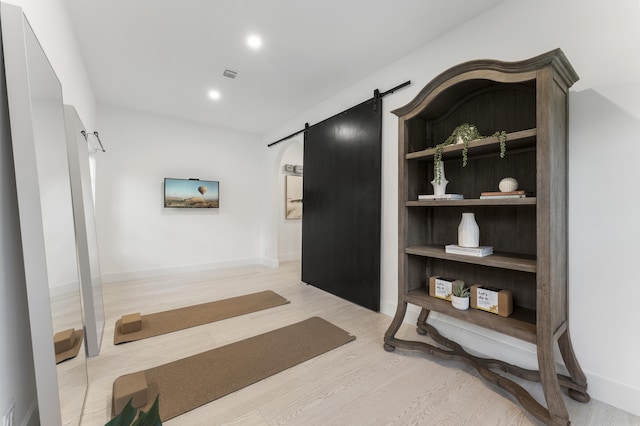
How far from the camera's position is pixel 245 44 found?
2.50 m

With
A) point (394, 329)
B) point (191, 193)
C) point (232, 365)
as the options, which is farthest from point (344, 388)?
point (191, 193)

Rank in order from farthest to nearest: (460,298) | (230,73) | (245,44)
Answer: (230,73) < (245,44) < (460,298)

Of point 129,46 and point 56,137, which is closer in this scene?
point 56,137

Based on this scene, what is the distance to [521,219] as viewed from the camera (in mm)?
1860

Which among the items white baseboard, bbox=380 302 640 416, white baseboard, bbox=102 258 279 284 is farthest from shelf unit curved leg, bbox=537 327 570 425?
white baseboard, bbox=102 258 279 284

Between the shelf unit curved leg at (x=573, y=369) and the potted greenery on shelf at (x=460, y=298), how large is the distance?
52 cm

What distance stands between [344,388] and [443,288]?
0.99m

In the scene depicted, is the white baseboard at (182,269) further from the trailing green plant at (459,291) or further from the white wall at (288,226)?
the trailing green plant at (459,291)

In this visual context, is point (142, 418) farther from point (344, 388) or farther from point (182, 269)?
point (182, 269)

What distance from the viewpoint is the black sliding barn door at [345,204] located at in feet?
9.74

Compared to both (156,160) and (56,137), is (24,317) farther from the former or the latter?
(156,160)

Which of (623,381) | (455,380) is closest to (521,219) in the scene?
(623,381)

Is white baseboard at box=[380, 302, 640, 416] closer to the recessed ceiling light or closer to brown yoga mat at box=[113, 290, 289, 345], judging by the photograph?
brown yoga mat at box=[113, 290, 289, 345]

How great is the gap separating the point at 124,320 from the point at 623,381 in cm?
361
